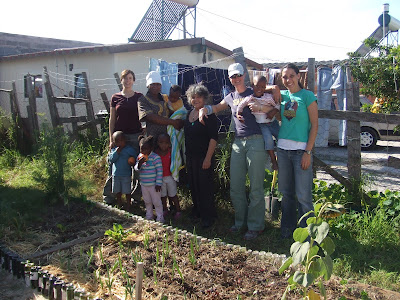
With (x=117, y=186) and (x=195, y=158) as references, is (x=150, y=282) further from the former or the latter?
(x=117, y=186)

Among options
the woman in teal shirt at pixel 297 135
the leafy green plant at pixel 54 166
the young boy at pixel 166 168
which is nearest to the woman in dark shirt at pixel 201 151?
the young boy at pixel 166 168

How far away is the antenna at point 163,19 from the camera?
46.9ft

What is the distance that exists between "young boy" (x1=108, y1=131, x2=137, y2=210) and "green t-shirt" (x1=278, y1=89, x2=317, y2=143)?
88.5 inches

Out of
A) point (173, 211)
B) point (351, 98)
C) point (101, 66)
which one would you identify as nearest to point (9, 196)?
point (173, 211)

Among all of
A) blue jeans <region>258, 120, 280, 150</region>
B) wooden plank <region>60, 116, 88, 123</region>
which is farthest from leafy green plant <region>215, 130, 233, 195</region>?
wooden plank <region>60, 116, 88, 123</region>

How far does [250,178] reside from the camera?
176 inches

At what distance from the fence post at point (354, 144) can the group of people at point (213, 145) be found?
93cm

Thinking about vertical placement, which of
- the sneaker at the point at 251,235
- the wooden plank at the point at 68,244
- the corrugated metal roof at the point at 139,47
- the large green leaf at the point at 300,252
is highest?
the corrugated metal roof at the point at 139,47

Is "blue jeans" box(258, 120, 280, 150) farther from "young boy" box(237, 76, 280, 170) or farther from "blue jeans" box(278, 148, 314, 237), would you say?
"blue jeans" box(278, 148, 314, 237)

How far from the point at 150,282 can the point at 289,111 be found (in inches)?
89.7

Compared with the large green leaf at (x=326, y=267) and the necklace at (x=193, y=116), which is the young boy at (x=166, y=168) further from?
the large green leaf at (x=326, y=267)

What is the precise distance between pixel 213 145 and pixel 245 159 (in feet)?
1.46

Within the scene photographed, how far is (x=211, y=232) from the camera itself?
4852 mm

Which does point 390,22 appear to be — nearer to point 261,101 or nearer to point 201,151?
point 261,101
